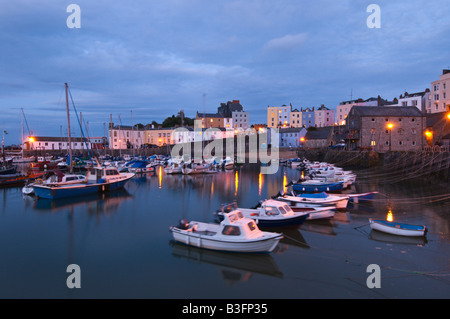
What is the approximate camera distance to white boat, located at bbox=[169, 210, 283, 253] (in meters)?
13.6

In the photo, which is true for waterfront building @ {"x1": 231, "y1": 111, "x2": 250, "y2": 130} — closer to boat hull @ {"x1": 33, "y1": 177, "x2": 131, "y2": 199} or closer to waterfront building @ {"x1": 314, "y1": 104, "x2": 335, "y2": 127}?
waterfront building @ {"x1": 314, "y1": 104, "x2": 335, "y2": 127}

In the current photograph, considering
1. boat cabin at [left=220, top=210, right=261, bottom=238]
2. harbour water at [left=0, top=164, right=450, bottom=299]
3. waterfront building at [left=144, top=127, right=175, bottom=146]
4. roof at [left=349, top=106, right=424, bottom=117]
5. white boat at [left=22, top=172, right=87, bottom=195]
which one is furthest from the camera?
waterfront building at [left=144, top=127, right=175, bottom=146]

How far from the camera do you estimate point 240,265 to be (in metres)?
13.1

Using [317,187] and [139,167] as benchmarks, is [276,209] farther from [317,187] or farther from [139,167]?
[139,167]

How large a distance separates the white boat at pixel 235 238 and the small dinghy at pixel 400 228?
6502 millimetres

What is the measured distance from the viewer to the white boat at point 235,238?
535 inches

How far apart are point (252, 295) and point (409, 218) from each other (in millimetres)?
14093

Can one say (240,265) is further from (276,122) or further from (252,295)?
(276,122)

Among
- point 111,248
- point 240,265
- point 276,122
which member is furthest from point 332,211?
point 276,122

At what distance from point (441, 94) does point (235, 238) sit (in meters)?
69.6

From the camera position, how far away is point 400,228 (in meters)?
16.0

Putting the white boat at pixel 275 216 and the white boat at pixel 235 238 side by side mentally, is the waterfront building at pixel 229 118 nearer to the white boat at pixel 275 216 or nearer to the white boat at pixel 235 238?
the white boat at pixel 275 216

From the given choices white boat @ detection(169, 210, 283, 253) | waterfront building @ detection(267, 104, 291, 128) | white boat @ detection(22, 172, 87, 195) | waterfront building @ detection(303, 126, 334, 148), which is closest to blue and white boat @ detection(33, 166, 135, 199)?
white boat @ detection(22, 172, 87, 195)

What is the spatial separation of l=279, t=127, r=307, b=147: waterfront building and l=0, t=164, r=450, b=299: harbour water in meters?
73.3
